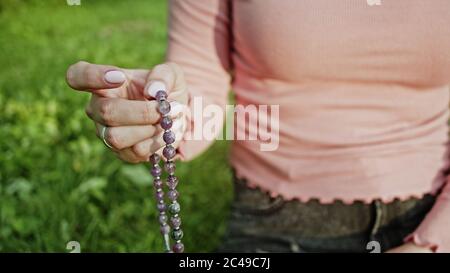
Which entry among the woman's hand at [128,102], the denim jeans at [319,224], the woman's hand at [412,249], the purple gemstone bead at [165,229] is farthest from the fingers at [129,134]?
the woman's hand at [412,249]

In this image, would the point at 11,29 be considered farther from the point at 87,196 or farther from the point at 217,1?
the point at 217,1

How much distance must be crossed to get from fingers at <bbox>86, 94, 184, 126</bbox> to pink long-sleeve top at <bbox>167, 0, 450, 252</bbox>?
22 centimetres

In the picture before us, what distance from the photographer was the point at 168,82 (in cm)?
82

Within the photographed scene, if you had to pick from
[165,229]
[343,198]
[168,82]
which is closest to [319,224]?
[343,198]

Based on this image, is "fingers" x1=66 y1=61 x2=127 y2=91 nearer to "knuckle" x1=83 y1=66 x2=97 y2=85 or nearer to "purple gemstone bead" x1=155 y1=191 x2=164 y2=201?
"knuckle" x1=83 y1=66 x2=97 y2=85

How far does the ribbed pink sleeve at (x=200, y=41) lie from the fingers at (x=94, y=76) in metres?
0.29

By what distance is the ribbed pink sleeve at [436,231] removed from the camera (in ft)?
3.24

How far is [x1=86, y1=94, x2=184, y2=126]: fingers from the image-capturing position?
0.79m

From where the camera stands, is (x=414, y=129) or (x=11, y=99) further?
(x=11, y=99)

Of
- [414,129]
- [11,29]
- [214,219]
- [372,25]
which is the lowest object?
[214,219]

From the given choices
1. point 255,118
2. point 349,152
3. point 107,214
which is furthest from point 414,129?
point 107,214

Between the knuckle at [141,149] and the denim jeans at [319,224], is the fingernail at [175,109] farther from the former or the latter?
the denim jeans at [319,224]

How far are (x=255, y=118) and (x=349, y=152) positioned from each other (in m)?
0.18

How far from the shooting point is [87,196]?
1.75 m
